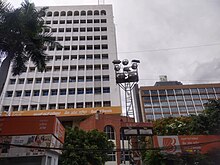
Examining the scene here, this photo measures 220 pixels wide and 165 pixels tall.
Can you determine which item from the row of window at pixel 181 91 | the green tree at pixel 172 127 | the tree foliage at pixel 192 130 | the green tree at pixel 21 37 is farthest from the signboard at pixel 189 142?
the row of window at pixel 181 91

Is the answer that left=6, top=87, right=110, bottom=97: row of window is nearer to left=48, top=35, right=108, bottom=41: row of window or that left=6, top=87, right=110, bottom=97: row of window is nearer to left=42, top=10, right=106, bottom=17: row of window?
left=48, top=35, right=108, bottom=41: row of window

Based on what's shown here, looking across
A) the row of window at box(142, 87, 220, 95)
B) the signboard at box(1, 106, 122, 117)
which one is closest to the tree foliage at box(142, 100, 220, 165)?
the signboard at box(1, 106, 122, 117)

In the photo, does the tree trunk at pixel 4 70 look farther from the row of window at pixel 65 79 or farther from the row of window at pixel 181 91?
the row of window at pixel 181 91

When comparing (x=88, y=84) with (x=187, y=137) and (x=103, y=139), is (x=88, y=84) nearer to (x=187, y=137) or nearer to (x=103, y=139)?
(x=103, y=139)

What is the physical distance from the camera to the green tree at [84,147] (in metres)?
18.9

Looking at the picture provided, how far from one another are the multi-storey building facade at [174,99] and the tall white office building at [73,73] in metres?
37.8

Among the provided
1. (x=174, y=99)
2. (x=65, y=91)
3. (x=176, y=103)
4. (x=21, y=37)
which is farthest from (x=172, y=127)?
(x=174, y=99)

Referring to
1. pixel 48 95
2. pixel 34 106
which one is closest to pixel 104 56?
pixel 48 95

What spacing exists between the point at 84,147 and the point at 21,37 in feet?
42.7

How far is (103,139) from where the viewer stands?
71.1 feet

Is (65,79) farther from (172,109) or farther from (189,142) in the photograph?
(172,109)

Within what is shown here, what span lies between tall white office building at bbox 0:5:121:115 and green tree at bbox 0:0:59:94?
58.9 feet

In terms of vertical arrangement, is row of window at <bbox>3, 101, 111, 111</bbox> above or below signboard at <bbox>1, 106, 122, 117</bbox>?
above

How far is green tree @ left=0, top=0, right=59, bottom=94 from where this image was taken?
12508 mm
